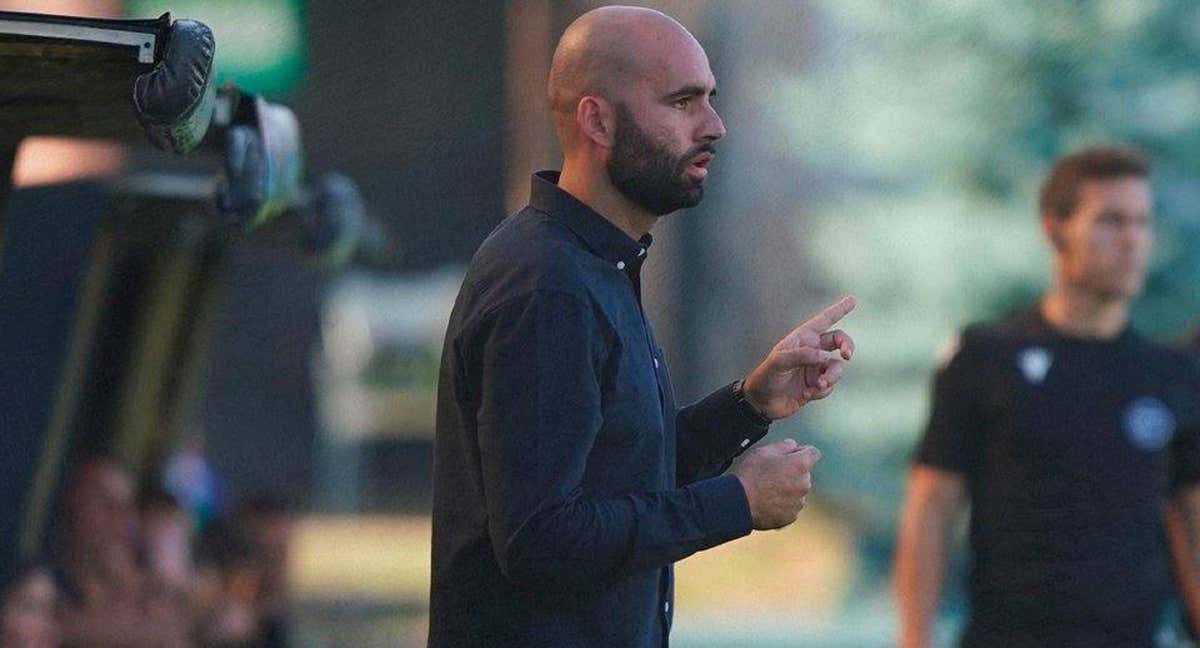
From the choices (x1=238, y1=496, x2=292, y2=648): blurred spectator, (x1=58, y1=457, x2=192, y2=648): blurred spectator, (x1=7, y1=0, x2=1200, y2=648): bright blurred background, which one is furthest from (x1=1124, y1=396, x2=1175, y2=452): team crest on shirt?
(x1=7, y1=0, x2=1200, y2=648): bright blurred background

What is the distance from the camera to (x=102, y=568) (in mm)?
8234

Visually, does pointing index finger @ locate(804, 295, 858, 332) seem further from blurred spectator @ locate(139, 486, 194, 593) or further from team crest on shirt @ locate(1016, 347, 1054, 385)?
blurred spectator @ locate(139, 486, 194, 593)

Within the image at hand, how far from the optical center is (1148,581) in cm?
563

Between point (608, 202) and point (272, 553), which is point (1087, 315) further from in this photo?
point (272, 553)

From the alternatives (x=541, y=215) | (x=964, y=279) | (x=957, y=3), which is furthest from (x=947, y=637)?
(x=541, y=215)

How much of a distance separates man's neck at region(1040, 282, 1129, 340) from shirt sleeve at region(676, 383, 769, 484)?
1901mm

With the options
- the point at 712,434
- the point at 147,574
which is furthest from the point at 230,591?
the point at 712,434

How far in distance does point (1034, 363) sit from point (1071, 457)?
239mm

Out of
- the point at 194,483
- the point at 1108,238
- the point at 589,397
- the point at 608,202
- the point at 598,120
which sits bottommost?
the point at 589,397

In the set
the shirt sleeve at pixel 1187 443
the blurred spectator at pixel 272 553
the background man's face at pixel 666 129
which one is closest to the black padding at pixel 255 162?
the background man's face at pixel 666 129

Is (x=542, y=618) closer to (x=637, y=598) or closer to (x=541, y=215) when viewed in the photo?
(x=637, y=598)

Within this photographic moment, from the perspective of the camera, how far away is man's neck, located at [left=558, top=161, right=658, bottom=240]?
12.5 ft

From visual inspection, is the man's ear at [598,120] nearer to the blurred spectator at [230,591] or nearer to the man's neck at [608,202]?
the man's neck at [608,202]

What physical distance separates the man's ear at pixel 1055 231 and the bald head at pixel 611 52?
2.34m
